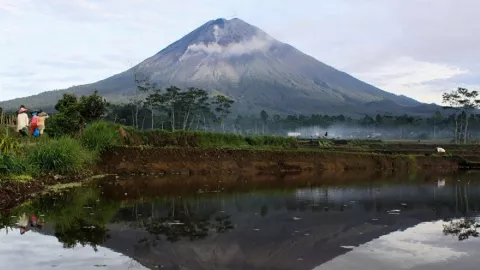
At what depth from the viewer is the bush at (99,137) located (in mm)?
20106

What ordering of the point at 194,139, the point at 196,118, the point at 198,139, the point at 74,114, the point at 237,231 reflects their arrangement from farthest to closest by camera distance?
1. the point at 196,118
2. the point at 198,139
3. the point at 194,139
4. the point at 74,114
5. the point at 237,231

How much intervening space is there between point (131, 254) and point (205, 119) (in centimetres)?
8116

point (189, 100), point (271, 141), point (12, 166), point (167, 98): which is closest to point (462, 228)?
point (12, 166)

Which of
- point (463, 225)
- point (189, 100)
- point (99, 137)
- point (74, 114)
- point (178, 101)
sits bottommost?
point (463, 225)

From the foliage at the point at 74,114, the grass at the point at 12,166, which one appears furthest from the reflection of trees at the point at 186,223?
the foliage at the point at 74,114

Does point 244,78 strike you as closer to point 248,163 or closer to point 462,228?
point 248,163

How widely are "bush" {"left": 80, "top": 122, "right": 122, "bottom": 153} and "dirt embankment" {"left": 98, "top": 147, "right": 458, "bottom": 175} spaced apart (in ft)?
1.39

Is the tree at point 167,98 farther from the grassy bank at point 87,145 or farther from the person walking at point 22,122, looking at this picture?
the person walking at point 22,122

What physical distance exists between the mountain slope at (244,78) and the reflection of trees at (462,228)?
124 metres

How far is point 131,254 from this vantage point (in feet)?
21.4

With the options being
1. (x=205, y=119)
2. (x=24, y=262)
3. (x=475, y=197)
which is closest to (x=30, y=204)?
(x=24, y=262)

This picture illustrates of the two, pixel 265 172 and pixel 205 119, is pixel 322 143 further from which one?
pixel 205 119

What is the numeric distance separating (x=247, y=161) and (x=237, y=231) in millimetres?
16391

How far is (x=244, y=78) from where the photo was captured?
589 feet
